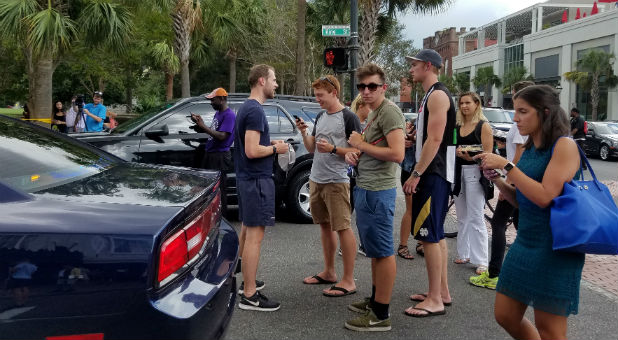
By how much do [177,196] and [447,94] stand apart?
226 centimetres

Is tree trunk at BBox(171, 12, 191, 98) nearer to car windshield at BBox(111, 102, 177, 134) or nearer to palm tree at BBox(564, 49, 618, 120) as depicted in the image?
car windshield at BBox(111, 102, 177, 134)

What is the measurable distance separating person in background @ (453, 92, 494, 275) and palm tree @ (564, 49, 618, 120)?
40659mm

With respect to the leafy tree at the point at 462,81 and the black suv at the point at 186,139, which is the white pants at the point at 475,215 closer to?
Answer: the black suv at the point at 186,139

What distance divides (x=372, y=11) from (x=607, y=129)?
9.70 metres

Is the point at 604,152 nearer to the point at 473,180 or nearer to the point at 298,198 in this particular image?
the point at 298,198

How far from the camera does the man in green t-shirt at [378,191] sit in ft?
12.6

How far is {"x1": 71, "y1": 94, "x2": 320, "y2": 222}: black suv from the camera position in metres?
6.93

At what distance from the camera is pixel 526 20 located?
207 feet

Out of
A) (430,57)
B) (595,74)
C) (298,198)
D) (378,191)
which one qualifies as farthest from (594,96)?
(378,191)

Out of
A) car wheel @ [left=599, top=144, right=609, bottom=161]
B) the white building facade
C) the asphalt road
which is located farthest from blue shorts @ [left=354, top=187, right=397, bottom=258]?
the white building facade

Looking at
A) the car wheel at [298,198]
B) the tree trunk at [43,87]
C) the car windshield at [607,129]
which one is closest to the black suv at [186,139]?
the car wheel at [298,198]

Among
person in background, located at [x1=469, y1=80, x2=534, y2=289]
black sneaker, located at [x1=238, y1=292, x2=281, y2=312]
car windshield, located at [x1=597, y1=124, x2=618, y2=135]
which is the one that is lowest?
black sneaker, located at [x1=238, y1=292, x2=281, y2=312]

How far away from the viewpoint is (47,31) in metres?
11.4

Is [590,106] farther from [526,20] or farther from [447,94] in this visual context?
[447,94]
